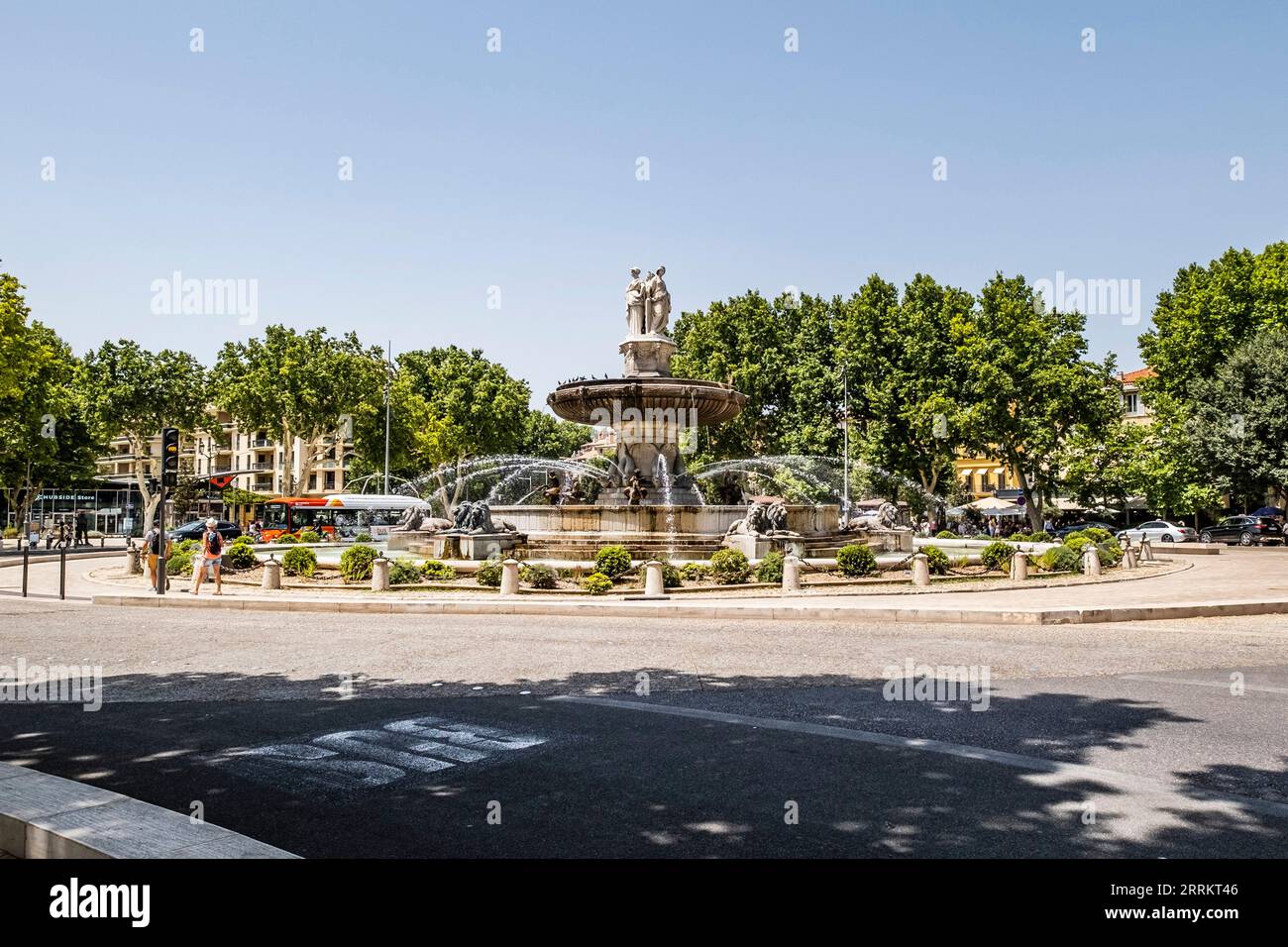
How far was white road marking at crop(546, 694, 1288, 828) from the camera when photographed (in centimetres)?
486

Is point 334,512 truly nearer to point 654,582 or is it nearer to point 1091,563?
point 654,582

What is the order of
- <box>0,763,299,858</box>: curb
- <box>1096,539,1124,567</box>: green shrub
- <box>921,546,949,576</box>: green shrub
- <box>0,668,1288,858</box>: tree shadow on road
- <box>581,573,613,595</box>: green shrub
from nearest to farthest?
1. <box>0,763,299,858</box>: curb
2. <box>0,668,1288,858</box>: tree shadow on road
3. <box>581,573,613,595</box>: green shrub
4. <box>921,546,949,576</box>: green shrub
5. <box>1096,539,1124,567</box>: green shrub

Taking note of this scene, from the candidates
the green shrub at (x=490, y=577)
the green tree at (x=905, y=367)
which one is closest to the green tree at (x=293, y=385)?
the green tree at (x=905, y=367)

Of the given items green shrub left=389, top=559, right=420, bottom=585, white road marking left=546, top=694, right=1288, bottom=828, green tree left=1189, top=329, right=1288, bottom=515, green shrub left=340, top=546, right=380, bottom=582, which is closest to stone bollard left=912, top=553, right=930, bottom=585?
green shrub left=389, top=559, right=420, bottom=585

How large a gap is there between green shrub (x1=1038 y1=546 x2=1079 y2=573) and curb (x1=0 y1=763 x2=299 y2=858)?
70.9ft

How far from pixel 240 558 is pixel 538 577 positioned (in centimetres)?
945

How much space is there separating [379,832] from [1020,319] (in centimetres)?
4782

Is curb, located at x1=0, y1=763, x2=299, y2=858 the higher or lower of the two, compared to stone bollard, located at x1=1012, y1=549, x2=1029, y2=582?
higher

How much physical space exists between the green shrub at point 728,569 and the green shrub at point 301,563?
29.8 feet

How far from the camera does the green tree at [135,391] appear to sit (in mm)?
53125

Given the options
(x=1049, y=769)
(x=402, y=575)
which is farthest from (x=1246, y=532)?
(x=1049, y=769)

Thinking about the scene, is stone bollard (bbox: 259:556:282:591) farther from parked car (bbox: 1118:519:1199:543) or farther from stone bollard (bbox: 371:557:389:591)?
parked car (bbox: 1118:519:1199:543)

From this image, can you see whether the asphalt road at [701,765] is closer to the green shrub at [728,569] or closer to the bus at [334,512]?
the green shrub at [728,569]

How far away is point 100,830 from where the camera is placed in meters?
3.98
